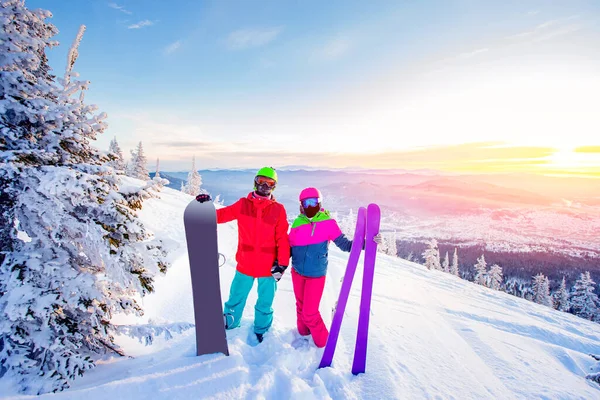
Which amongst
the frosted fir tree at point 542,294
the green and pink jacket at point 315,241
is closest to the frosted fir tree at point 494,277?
the frosted fir tree at point 542,294

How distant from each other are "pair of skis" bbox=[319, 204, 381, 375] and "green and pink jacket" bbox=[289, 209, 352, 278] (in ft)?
1.31

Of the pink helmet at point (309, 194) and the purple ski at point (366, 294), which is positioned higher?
the pink helmet at point (309, 194)

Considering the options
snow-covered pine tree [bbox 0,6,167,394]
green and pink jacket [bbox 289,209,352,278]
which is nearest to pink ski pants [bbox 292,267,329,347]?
green and pink jacket [bbox 289,209,352,278]

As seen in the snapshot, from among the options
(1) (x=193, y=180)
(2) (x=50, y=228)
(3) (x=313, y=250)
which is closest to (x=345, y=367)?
(3) (x=313, y=250)

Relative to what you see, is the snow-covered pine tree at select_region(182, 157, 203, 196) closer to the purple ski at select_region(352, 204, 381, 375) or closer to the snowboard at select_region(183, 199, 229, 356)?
the snowboard at select_region(183, 199, 229, 356)

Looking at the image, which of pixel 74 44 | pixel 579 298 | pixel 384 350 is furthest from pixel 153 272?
pixel 579 298

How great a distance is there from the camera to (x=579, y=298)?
43.1 meters

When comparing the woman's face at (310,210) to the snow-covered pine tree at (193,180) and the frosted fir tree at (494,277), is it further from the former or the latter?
the frosted fir tree at (494,277)

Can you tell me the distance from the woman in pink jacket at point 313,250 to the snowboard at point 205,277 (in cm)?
131

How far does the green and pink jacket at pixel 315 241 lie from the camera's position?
13.6 ft

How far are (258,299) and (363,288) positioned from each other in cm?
168

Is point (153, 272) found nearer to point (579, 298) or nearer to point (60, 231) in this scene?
point (60, 231)

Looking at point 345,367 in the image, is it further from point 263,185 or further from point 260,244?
point 263,185

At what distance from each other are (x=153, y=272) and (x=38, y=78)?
8.63 feet
